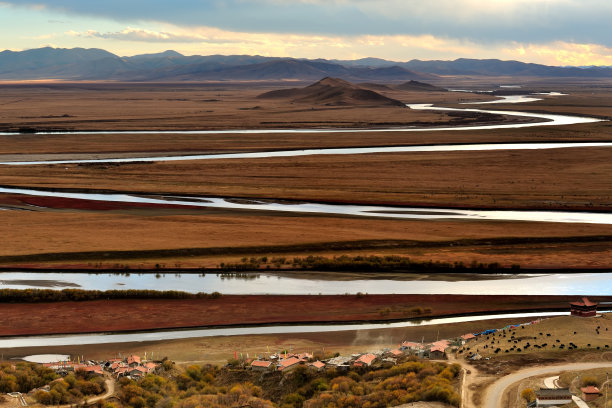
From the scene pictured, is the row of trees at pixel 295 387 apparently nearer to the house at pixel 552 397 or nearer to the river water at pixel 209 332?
the house at pixel 552 397

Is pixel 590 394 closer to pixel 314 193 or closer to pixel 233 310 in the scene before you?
pixel 233 310

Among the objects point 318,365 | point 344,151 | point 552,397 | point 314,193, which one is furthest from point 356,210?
point 552,397

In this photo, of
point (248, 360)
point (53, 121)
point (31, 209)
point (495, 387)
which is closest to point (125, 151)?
point (31, 209)

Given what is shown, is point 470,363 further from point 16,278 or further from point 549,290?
point 16,278

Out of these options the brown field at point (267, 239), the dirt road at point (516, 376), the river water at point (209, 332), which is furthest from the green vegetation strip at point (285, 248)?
the dirt road at point (516, 376)

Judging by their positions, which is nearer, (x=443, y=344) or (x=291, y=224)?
(x=443, y=344)

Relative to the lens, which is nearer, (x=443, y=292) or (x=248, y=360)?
(x=248, y=360)

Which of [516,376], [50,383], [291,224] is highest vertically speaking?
[291,224]
